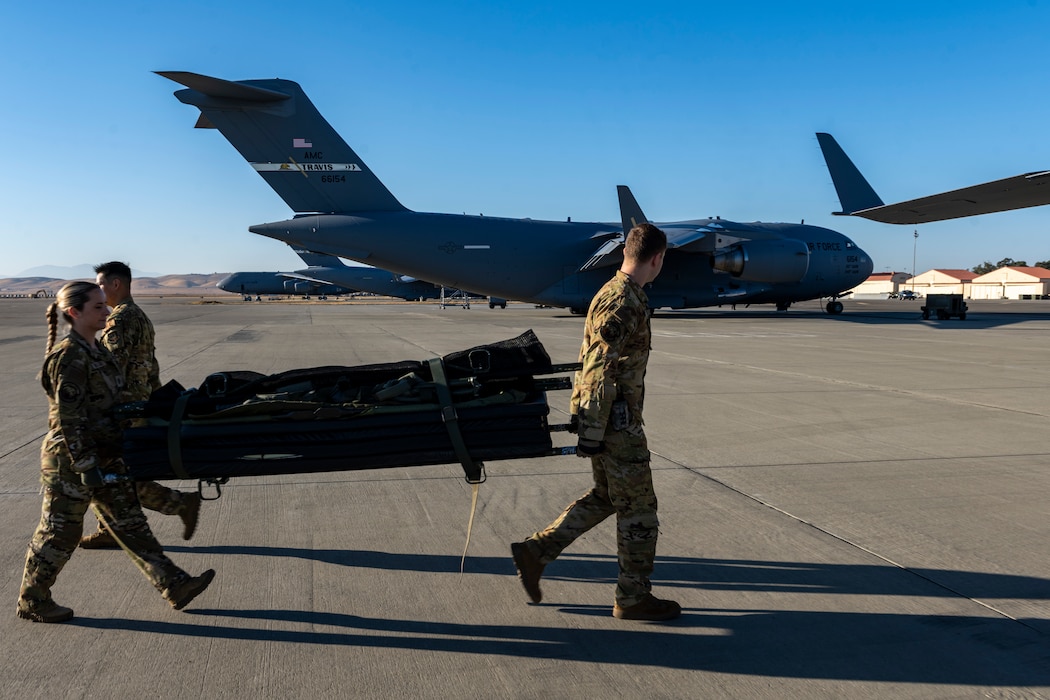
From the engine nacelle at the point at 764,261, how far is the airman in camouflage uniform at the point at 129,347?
86.5 feet

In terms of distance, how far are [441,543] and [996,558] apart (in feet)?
10.7

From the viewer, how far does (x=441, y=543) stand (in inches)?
187

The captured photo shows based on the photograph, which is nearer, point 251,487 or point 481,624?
point 481,624

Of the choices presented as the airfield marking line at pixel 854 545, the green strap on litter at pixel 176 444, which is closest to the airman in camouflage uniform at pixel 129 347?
the green strap on litter at pixel 176 444

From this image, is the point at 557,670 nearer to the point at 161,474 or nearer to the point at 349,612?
the point at 349,612

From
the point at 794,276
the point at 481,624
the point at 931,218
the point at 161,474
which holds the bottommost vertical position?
the point at 481,624

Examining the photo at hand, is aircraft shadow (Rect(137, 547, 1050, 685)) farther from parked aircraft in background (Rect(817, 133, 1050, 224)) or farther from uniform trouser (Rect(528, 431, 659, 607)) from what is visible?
parked aircraft in background (Rect(817, 133, 1050, 224))

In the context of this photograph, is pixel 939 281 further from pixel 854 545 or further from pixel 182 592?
pixel 182 592

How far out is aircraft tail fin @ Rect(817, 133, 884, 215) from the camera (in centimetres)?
2902

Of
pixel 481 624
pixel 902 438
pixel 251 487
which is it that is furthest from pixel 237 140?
pixel 481 624

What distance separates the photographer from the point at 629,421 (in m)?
3.65

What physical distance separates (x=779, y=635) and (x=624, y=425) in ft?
3.92

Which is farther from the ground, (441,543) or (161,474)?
(161,474)

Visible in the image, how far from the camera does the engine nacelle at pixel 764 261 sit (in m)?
29.1
